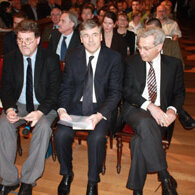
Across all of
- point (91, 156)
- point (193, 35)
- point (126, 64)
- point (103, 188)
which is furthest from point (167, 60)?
point (193, 35)

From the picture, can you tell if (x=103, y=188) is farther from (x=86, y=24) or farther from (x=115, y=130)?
(x=86, y=24)

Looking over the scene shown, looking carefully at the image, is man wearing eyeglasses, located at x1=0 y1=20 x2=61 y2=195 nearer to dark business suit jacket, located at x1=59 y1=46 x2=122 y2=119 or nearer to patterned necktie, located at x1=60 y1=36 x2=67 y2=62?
dark business suit jacket, located at x1=59 y1=46 x2=122 y2=119

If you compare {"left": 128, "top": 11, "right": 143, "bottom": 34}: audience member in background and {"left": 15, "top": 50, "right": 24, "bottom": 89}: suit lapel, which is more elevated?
{"left": 128, "top": 11, "right": 143, "bottom": 34}: audience member in background

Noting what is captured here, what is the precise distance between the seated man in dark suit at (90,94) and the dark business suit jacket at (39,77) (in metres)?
0.11

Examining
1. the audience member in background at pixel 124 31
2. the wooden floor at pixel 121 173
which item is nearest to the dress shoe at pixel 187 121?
the wooden floor at pixel 121 173

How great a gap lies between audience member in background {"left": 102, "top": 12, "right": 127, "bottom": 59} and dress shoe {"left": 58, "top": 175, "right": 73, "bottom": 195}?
Answer: 2014 mm

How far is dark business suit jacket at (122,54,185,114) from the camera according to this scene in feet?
8.34

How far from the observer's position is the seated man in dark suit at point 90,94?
241 centimetres

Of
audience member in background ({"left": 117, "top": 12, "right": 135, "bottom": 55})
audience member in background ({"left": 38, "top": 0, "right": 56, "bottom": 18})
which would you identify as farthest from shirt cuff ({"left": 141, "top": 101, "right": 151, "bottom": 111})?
audience member in background ({"left": 38, "top": 0, "right": 56, "bottom": 18})

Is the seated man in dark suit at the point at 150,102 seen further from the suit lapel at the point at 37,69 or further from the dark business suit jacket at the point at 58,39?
the dark business suit jacket at the point at 58,39

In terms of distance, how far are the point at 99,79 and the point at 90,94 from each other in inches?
6.6

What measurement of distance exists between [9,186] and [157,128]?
4.70 feet

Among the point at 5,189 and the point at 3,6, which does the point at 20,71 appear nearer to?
the point at 5,189

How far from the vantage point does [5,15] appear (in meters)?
6.95
